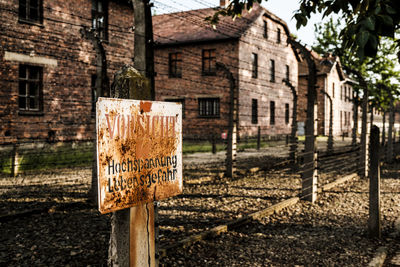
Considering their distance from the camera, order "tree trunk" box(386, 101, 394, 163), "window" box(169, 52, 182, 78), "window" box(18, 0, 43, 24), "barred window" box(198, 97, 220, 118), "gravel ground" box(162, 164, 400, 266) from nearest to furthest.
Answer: "gravel ground" box(162, 164, 400, 266) < "tree trunk" box(386, 101, 394, 163) < "window" box(18, 0, 43, 24) < "barred window" box(198, 97, 220, 118) < "window" box(169, 52, 182, 78)

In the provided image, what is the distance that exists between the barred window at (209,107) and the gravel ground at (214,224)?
16651 mm

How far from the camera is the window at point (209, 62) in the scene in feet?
82.2

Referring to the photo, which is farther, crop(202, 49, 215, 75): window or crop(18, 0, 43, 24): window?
crop(202, 49, 215, 75): window

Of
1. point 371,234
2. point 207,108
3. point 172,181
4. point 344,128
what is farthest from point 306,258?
point 344,128

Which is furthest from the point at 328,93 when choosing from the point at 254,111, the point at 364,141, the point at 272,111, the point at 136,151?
the point at 136,151

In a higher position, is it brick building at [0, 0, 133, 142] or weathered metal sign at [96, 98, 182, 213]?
brick building at [0, 0, 133, 142]

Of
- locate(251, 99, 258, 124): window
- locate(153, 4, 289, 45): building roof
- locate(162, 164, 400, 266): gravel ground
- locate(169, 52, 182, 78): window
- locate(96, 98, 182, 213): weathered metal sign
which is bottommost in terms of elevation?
locate(162, 164, 400, 266): gravel ground

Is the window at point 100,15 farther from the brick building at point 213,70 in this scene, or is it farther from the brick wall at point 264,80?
the brick wall at point 264,80

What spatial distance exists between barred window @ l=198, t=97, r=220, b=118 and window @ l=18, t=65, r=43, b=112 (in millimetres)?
12234

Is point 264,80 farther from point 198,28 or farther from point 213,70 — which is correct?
point 198,28

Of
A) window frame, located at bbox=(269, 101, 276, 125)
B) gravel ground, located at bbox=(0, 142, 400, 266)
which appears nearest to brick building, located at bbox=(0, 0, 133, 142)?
gravel ground, located at bbox=(0, 142, 400, 266)

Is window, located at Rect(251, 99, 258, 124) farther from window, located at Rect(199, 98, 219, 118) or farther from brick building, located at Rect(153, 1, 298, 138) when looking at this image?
window, located at Rect(199, 98, 219, 118)

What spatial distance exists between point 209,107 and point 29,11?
44.9 feet

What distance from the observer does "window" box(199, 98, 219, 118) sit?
24781mm
